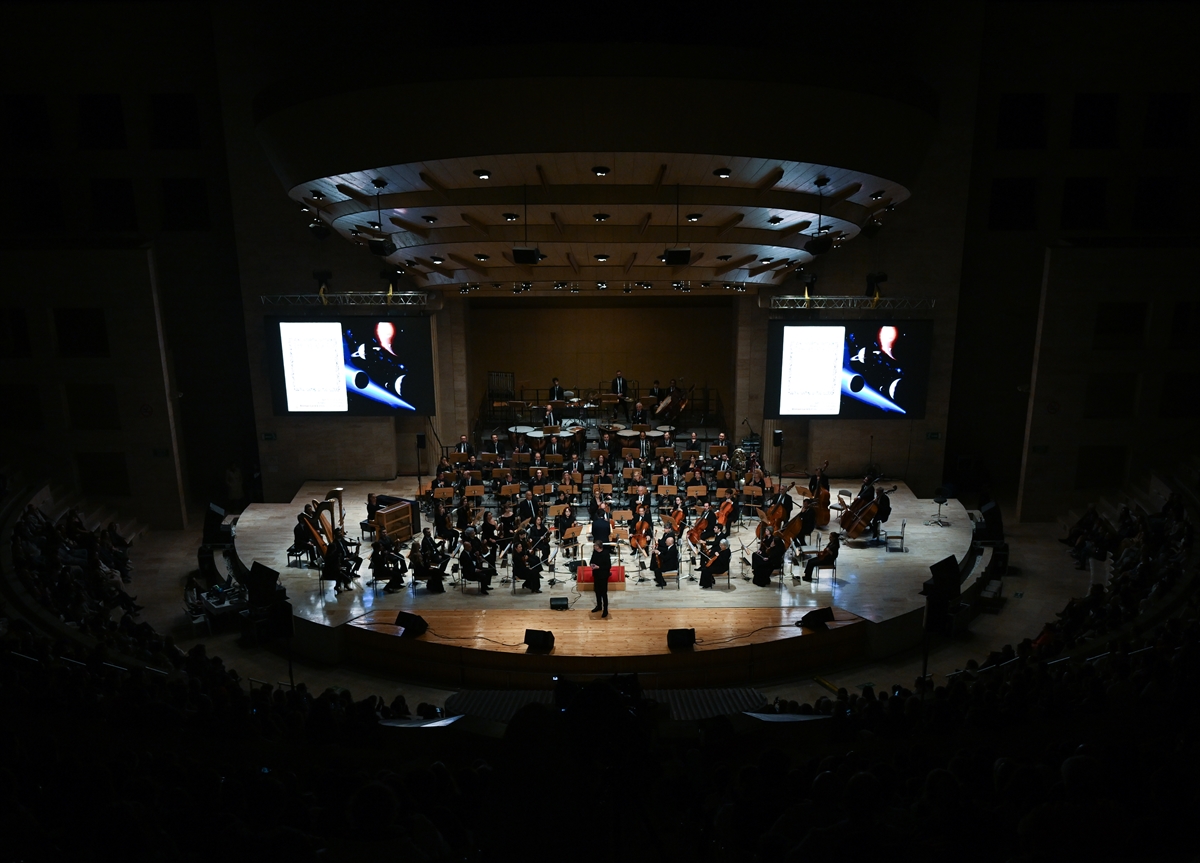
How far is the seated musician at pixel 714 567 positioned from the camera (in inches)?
565

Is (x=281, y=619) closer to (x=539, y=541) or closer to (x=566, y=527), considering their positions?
(x=539, y=541)

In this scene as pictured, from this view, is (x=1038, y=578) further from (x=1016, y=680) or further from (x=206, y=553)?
(x=206, y=553)

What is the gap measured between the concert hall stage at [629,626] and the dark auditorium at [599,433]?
0.33ft

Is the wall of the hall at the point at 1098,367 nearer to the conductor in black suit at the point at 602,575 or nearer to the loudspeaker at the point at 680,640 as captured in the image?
the loudspeaker at the point at 680,640

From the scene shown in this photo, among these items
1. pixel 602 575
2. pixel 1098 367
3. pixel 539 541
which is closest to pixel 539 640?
pixel 602 575

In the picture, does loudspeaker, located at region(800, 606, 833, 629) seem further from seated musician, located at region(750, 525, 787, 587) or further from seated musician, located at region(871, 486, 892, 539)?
seated musician, located at region(871, 486, 892, 539)

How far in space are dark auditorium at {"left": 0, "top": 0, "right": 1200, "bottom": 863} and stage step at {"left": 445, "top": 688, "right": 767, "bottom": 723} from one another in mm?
129

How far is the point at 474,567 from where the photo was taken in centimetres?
1438

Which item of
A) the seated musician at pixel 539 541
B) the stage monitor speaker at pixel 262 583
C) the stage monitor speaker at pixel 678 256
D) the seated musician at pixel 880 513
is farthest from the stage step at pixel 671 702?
the seated musician at pixel 880 513

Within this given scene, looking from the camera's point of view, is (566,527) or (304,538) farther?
(566,527)

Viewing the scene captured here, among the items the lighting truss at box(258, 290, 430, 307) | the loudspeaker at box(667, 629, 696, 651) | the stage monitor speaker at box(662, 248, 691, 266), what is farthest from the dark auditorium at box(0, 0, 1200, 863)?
the stage monitor speaker at box(662, 248, 691, 266)

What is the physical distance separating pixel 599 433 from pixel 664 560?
9133 mm

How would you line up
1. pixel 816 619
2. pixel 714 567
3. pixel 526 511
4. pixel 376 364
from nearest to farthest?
pixel 816 619 < pixel 714 567 < pixel 526 511 < pixel 376 364

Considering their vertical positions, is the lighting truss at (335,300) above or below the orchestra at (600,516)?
above
